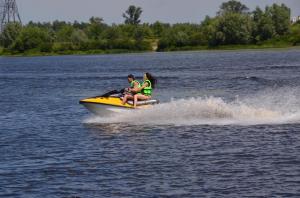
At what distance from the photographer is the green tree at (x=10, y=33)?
169m

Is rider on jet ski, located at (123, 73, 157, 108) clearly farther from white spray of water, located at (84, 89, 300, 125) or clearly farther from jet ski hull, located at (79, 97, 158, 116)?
white spray of water, located at (84, 89, 300, 125)

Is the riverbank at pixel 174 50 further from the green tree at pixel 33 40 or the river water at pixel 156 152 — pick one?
the river water at pixel 156 152

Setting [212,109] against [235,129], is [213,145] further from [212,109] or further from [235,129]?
[212,109]

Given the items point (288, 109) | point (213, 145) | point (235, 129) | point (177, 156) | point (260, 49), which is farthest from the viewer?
point (260, 49)

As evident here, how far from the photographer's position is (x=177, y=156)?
19.3 m

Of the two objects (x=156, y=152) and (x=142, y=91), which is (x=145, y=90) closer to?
(x=142, y=91)

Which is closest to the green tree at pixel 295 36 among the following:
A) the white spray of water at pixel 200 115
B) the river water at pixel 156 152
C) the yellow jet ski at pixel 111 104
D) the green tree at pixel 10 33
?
the green tree at pixel 10 33

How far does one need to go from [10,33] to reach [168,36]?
38.0 metres

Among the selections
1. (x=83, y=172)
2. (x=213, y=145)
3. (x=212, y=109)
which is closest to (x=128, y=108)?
(x=212, y=109)

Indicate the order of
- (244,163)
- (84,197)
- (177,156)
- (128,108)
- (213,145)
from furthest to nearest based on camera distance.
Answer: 1. (128,108)
2. (213,145)
3. (177,156)
4. (244,163)
5. (84,197)

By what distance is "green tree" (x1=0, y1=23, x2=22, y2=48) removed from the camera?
553 ft

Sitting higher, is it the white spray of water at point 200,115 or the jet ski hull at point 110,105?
the jet ski hull at point 110,105

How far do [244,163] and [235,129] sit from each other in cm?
571

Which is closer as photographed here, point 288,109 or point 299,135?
point 299,135
